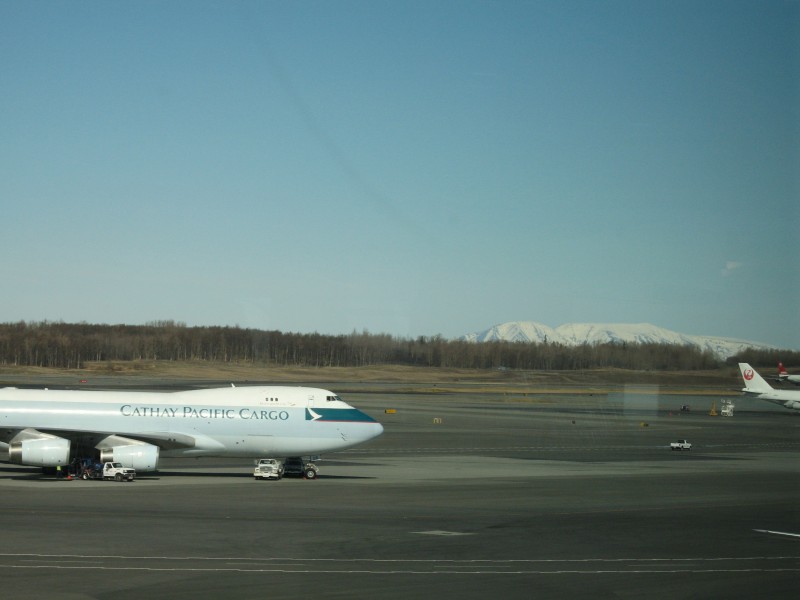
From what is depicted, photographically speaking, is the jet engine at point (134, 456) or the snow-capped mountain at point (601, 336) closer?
the jet engine at point (134, 456)

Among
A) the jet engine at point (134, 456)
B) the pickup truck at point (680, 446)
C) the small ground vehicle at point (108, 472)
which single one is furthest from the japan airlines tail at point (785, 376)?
the small ground vehicle at point (108, 472)

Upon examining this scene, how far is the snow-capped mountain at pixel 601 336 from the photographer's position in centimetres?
6325

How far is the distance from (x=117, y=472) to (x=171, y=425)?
141 inches

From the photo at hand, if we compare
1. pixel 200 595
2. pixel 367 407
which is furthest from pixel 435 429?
pixel 200 595

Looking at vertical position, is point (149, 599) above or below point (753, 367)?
below

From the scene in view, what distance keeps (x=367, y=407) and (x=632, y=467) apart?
159ft

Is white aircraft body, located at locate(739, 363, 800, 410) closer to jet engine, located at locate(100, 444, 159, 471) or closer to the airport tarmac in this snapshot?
the airport tarmac

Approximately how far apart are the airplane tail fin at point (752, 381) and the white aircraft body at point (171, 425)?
3738 centimetres

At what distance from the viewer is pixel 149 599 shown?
1761 cm

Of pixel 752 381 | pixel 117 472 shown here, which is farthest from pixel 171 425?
pixel 752 381

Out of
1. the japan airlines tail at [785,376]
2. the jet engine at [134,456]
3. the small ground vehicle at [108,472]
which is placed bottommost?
the small ground vehicle at [108,472]

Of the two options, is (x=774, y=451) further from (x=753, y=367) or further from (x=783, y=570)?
(x=783, y=570)

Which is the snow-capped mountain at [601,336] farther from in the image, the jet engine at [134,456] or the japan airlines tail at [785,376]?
the jet engine at [134,456]

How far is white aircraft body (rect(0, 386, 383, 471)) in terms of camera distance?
41781 mm
